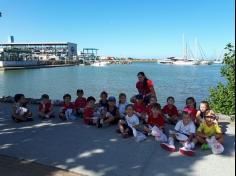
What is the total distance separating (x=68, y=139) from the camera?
7.35 m

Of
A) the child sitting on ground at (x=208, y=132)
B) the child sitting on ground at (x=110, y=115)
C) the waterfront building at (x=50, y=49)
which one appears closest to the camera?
the child sitting on ground at (x=208, y=132)

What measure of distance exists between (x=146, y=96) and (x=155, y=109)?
1.83m

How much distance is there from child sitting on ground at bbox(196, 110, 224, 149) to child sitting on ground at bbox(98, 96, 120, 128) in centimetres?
239

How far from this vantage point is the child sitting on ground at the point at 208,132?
6.59 metres

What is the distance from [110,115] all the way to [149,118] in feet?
4.07

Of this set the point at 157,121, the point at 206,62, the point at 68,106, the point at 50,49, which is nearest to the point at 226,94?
the point at 157,121

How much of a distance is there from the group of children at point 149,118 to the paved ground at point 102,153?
22cm

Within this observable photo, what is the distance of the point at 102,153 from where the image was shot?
636 centimetres

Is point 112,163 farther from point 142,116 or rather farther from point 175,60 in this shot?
point 175,60

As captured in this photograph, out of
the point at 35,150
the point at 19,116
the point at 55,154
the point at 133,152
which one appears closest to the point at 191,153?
the point at 133,152

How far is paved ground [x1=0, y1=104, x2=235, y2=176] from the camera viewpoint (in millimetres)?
5574

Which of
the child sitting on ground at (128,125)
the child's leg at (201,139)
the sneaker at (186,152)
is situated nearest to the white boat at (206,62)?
the child sitting on ground at (128,125)

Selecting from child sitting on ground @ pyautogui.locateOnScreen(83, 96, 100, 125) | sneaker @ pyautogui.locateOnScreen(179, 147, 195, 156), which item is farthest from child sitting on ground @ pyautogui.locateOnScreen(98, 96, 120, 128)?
sneaker @ pyautogui.locateOnScreen(179, 147, 195, 156)

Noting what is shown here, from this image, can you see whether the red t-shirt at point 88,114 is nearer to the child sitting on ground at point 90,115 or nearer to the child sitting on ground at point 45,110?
the child sitting on ground at point 90,115
